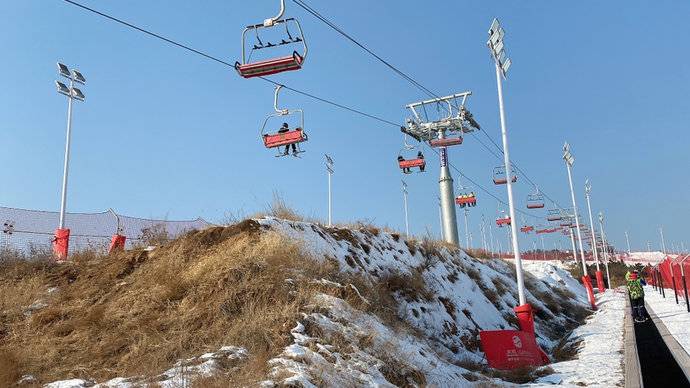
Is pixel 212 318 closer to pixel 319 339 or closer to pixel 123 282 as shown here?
pixel 319 339

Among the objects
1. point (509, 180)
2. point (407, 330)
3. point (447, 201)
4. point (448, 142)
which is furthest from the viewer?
point (447, 201)

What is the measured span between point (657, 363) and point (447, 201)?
54.8ft

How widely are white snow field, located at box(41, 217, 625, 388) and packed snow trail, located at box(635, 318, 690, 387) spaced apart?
505 millimetres

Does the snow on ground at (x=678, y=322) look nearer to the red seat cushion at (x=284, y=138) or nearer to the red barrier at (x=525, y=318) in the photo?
the red barrier at (x=525, y=318)

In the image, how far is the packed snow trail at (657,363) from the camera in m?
8.11

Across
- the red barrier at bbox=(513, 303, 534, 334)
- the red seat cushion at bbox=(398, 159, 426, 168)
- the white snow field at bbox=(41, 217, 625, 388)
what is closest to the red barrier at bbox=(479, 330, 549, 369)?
the white snow field at bbox=(41, 217, 625, 388)

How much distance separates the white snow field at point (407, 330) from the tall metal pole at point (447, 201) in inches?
196

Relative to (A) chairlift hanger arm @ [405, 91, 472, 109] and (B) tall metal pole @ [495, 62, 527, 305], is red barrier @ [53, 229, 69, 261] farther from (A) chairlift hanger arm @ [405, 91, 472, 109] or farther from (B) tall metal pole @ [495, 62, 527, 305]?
(A) chairlift hanger arm @ [405, 91, 472, 109]

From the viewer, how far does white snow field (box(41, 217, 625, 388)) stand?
6137 mm

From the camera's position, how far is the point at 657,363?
966 centimetres

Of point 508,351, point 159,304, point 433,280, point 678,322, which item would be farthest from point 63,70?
point 678,322

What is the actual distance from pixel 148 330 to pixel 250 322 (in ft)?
5.02

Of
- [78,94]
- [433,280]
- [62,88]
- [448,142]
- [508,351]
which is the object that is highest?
[62,88]

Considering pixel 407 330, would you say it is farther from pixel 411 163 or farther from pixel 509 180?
pixel 411 163
